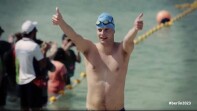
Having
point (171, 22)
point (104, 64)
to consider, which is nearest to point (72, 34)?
point (104, 64)

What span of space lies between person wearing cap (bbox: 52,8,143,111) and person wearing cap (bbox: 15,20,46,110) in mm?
1752

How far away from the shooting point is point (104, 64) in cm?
514

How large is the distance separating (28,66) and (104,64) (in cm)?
201

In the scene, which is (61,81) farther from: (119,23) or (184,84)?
(119,23)

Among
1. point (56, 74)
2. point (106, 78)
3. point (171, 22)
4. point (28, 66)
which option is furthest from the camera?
point (171, 22)

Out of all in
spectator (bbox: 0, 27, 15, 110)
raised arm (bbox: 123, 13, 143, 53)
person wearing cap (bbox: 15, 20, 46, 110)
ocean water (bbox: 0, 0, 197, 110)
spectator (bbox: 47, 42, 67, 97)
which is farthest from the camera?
ocean water (bbox: 0, 0, 197, 110)

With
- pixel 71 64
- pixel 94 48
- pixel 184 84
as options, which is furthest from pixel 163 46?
pixel 94 48

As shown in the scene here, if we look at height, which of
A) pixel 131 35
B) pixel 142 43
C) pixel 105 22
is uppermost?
pixel 105 22

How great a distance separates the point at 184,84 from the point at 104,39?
563 centimetres

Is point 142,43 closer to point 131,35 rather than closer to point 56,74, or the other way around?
point 56,74

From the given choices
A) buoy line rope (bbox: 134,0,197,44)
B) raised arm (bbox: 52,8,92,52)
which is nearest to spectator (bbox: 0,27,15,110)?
raised arm (bbox: 52,8,92,52)

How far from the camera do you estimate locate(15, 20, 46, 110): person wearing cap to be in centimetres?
678

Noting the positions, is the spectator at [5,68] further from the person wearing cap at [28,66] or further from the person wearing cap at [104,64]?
the person wearing cap at [104,64]

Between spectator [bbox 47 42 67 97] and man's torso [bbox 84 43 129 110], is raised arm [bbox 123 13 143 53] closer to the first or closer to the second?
man's torso [bbox 84 43 129 110]
